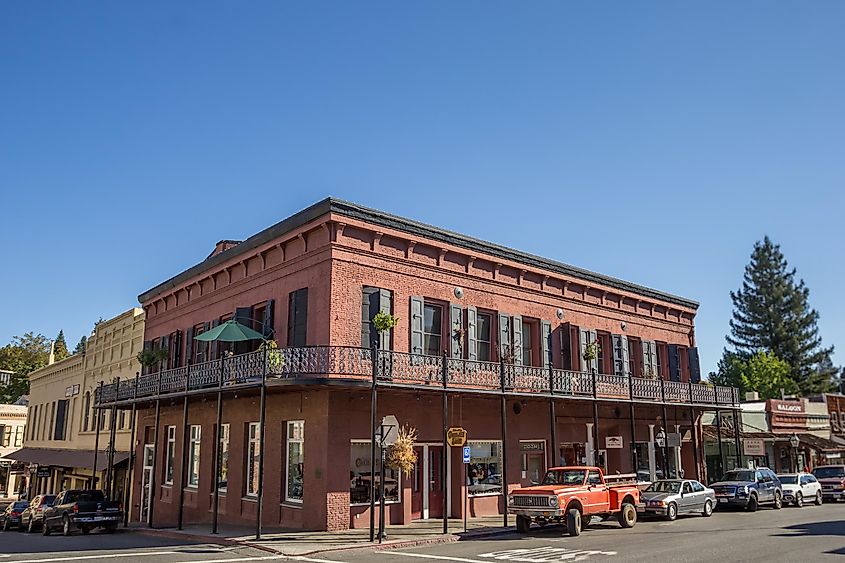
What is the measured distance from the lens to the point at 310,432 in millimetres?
20312

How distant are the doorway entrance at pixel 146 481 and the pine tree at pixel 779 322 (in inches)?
2460

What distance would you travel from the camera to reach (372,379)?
1919cm

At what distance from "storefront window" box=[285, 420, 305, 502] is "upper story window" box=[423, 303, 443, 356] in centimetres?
466

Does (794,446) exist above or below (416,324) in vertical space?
below

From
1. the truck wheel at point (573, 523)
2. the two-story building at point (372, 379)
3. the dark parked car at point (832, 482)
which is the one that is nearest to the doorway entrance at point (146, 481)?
the two-story building at point (372, 379)

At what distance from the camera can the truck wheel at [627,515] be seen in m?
20.2

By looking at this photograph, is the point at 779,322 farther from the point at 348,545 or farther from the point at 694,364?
the point at 348,545

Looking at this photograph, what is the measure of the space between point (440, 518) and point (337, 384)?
20.6ft

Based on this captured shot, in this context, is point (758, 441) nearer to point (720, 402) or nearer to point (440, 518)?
point (720, 402)

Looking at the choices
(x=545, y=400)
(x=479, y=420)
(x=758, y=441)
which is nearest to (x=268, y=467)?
(x=479, y=420)

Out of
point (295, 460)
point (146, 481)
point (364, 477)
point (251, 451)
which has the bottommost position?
point (146, 481)

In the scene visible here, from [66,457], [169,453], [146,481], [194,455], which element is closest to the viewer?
[194,455]

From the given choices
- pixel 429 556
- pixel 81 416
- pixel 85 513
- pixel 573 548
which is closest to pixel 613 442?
pixel 573 548

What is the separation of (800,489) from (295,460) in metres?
20.8
